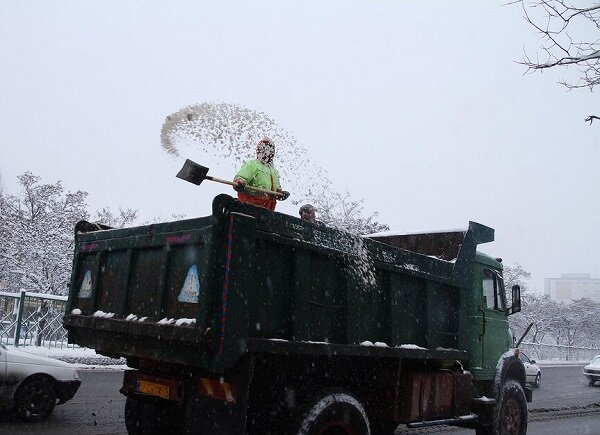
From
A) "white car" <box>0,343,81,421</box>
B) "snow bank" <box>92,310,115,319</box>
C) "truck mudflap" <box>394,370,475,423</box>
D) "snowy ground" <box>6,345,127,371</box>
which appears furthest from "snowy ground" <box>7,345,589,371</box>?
"truck mudflap" <box>394,370,475,423</box>

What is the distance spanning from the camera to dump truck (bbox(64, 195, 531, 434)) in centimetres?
390

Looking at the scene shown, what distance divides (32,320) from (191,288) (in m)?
11.9

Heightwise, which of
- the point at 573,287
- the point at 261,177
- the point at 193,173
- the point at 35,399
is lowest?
the point at 35,399

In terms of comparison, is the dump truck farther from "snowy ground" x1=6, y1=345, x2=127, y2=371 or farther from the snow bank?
"snowy ground" x1=6, y1=345, x2=127, y2=371

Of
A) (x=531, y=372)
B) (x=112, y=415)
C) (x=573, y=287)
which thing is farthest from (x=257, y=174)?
(x=573, y=287)

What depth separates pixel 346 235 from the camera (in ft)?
15.6

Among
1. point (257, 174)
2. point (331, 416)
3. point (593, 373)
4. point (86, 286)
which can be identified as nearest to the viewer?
point (331, 416)

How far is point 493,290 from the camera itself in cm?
732

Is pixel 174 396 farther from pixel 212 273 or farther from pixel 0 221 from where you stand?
pixel 0 221

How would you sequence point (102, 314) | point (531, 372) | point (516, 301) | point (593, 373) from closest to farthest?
point (102, 314)
point (516, 301)
point (531, 372)
point (593, 373)

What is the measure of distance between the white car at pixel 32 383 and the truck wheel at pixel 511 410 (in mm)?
5407

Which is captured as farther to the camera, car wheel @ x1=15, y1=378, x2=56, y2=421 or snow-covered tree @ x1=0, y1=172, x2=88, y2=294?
snow-covered tree @ x1=0, y1=172, x2=88, y2=294

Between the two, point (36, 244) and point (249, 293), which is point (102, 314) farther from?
point (36, 244)

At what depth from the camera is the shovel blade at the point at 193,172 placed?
5.03 m
